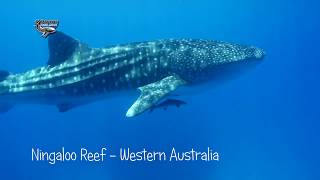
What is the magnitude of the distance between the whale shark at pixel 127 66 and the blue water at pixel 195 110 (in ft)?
2.67

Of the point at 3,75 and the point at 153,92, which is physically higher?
the point at 3,75

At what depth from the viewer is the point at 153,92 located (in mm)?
7984

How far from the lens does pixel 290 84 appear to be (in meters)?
28.7

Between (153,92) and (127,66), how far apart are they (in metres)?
0.86

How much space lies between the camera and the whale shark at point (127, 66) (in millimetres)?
8492

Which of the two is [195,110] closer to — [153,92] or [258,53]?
[258,53]

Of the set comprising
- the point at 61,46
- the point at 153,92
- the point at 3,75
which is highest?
the point at 61,46
